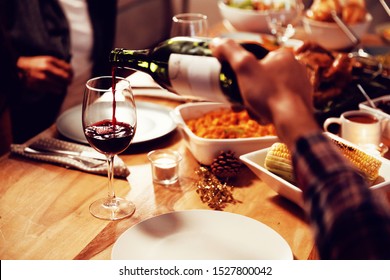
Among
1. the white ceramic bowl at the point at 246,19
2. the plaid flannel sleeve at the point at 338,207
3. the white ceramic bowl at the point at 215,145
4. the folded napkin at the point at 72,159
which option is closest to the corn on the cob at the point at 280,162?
the white ceramic bowl at the point at 215,145

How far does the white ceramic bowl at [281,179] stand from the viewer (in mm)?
1087

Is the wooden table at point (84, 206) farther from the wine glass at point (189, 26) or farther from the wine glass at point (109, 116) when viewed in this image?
the wine glass at point (189, 26)

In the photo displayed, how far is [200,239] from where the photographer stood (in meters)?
1.02

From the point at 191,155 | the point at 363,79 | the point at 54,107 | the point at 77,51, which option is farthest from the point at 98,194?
the point at 77,51

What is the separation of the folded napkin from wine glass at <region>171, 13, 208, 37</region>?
50cm

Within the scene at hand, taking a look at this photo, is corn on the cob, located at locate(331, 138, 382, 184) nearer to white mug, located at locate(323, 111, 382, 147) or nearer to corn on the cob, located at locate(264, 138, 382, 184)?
corn on the cob, located at locate(264, 138, 382, 184)

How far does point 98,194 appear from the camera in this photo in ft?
3.91

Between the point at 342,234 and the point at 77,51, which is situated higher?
the point at 342,234

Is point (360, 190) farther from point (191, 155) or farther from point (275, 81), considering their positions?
point (191, 155)

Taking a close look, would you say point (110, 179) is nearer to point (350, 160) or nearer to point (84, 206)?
point (84, 206)

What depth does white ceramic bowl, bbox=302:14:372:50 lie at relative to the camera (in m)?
2.21

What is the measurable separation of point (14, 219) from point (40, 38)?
1436mm

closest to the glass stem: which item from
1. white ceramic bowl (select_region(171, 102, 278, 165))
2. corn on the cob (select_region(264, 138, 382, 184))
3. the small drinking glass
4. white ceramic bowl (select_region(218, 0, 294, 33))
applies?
the small drinking glass

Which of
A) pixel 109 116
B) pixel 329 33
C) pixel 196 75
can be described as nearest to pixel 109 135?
pixel 109 116
